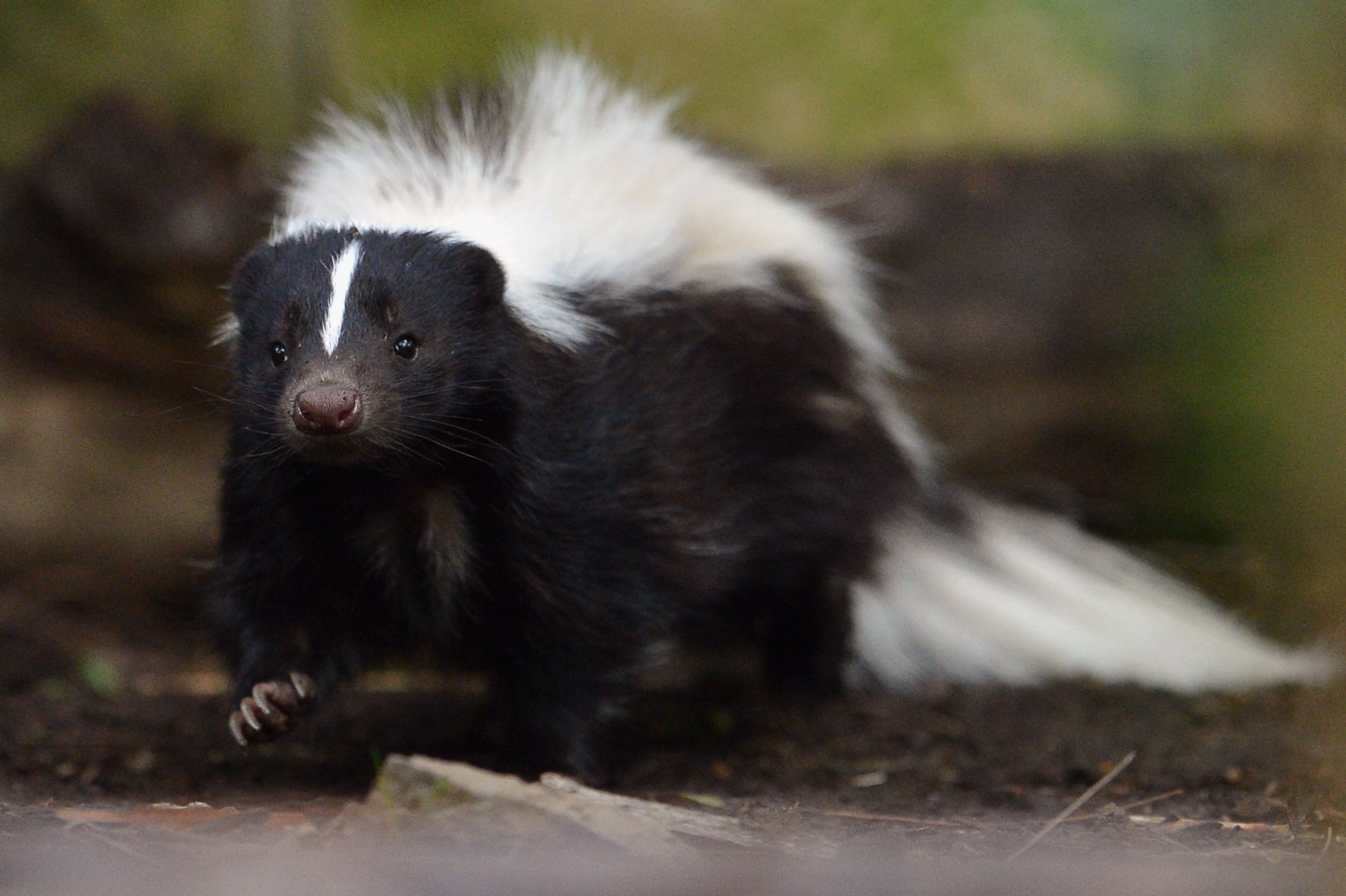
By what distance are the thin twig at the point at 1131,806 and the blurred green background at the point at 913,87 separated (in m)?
2.32

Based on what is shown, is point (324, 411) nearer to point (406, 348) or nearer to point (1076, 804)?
point (406, 348)

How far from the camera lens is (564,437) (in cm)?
424

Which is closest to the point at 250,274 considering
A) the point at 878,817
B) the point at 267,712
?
the point at 267,712

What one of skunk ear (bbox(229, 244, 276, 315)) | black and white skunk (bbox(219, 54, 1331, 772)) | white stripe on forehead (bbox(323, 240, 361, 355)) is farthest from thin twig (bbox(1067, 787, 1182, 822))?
skunk ear (bbox(229, 244, 276, 315))

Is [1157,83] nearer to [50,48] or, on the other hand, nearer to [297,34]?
[297,34]

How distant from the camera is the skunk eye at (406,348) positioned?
394 cm

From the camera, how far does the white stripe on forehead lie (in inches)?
150

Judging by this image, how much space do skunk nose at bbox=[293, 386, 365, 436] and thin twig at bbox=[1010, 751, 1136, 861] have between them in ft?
6.27

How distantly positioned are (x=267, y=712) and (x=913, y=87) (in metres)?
4.32

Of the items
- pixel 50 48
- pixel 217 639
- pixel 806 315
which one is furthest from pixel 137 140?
pixel 806 315

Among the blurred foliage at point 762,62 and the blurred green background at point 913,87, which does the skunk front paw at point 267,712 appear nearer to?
the blurred green background at point 913,87

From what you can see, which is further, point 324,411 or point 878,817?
point 878,817

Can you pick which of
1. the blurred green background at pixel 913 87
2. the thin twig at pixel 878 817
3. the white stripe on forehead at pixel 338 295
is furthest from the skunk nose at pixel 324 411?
the blurred green background at pixel 913 87

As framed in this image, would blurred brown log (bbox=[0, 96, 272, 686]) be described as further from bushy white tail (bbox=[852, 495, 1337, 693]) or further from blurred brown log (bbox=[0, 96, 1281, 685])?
bushy white tail (bbox=[852, 495, 1337, 693])
